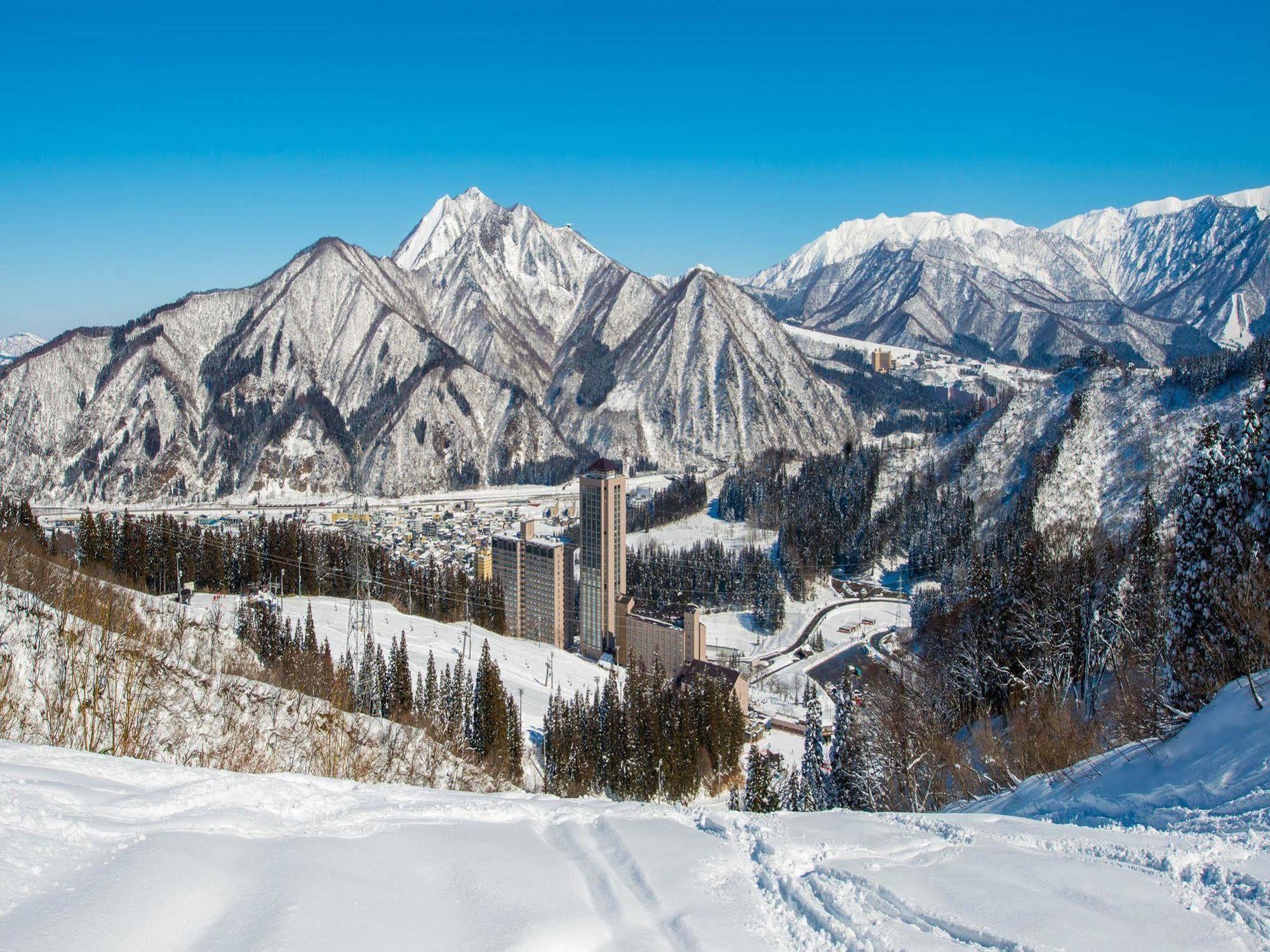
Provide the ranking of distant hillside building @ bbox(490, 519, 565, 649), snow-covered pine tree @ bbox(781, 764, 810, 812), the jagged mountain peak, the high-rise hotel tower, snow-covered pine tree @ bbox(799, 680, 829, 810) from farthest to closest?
the jagged mountain peak
distant hillside building @ bbox(490, 519, 565, 649)
the high-rise hotel tower
snow-covered pine tree @ bbox(781, 764, 810, 812)
snow-covered pine tree @ bbox(799, 680, 829, 810)

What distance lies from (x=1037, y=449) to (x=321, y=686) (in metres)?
64.0

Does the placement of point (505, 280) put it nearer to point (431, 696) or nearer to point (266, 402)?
point (266, 402)

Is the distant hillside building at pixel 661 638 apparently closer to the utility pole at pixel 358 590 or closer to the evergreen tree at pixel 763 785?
the utility pole at pixel 358 590

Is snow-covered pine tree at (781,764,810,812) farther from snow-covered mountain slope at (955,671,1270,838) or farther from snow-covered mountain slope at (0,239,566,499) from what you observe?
snow-covered mountain slope at (0,239,566,499)

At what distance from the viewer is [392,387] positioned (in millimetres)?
118500

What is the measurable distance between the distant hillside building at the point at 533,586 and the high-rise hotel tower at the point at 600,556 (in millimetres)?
1598

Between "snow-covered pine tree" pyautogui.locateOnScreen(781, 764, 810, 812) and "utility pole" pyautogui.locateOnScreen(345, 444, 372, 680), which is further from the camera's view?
"utility pole" pyautogui.locateOnScreen(345, 444, 372, 680)

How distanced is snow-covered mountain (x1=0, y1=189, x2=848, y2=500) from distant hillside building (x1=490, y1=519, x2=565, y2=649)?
58976mm

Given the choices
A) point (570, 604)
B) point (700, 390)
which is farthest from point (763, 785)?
point (700, 390)

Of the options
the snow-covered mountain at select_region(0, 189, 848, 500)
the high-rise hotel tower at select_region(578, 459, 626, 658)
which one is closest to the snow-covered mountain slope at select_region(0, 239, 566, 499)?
the snow-covered mountain at select_region(0, 189, 848, 500)

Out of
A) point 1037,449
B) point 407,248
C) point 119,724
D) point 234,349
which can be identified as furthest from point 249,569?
point 407,248

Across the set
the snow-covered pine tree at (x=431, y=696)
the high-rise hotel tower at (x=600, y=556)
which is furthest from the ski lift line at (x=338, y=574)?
the snow-covered pine tree at (x=431, y=696)

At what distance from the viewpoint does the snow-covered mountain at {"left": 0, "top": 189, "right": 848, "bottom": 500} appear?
325ft

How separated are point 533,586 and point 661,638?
956 centimetres
